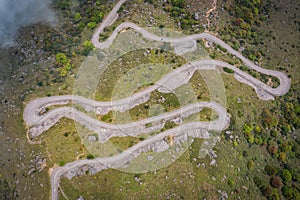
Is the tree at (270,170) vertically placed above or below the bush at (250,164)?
below

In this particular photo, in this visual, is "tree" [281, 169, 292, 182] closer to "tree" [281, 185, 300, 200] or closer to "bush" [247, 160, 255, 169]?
"tree" [281, 185, 300, 200]

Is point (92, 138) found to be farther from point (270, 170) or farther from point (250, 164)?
point (270, 170)

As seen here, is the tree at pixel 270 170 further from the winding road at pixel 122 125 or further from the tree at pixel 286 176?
the winding road at pixel 122 125

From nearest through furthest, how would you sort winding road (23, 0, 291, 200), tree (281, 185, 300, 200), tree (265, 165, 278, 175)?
winding road (23, 0, 291, 200), tree (281, 185, 300, 200), tree (265, 165, 278, 175)

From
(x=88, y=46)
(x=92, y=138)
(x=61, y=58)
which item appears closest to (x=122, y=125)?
(x=92, y=138)

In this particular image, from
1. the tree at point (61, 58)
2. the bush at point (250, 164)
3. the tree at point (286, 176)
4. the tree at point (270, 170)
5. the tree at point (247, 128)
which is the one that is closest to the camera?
the bush at point (250, 164)

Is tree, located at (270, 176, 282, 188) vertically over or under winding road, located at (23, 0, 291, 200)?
under

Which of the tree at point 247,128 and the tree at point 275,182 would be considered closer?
the tree at point 275,182

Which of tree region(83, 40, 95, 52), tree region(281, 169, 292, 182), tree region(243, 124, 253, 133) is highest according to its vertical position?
tree region(83, 40, 95, 52)

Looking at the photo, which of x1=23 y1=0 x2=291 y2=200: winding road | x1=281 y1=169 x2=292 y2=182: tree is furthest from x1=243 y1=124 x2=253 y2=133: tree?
x1=281 y1=169 x2=292 y2=182: tree

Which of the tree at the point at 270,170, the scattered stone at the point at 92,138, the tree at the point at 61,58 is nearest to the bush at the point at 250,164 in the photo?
the tree at the point at 270,170

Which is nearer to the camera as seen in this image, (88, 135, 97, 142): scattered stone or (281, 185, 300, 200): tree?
(88, 135, 97, 142): scattered stone
